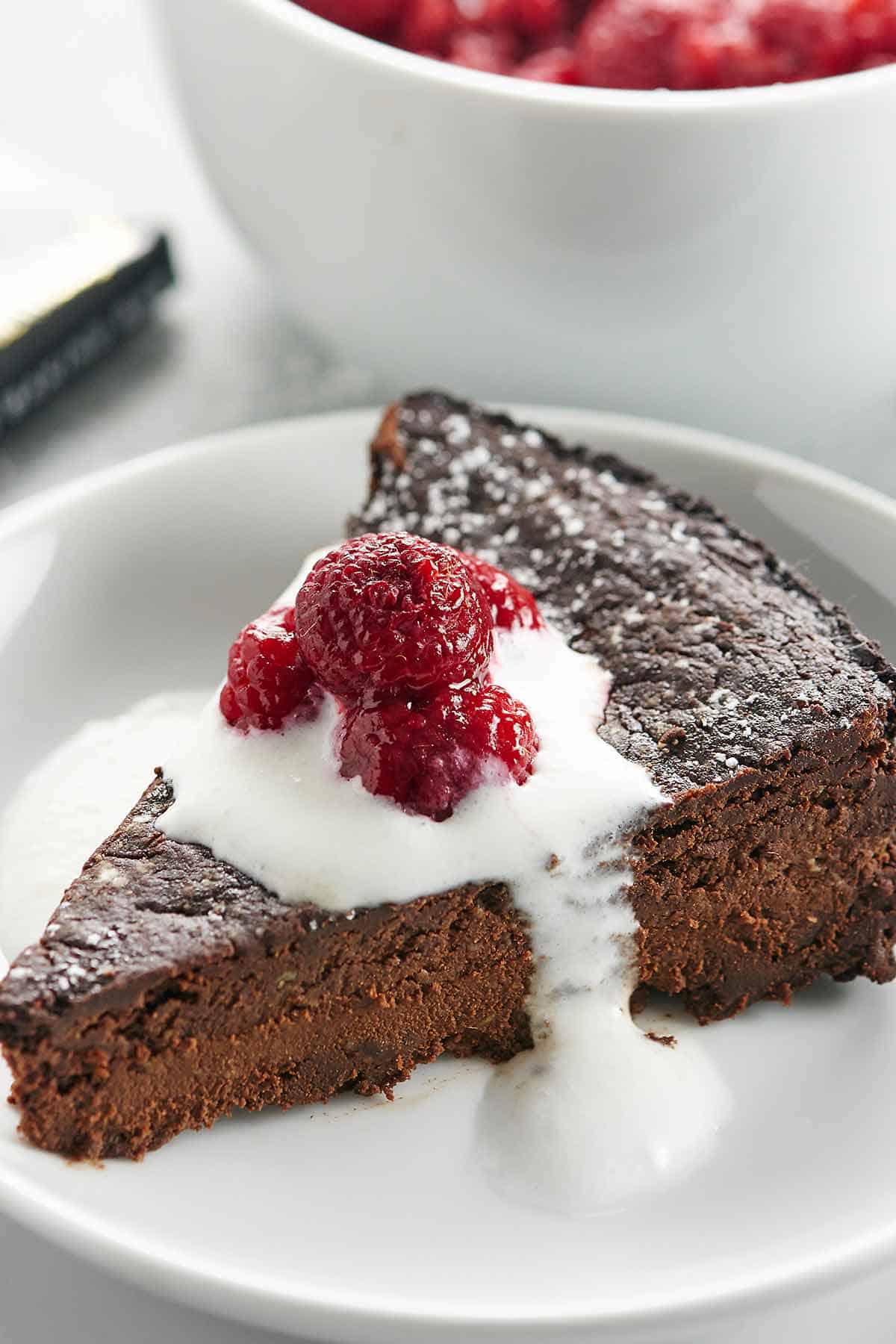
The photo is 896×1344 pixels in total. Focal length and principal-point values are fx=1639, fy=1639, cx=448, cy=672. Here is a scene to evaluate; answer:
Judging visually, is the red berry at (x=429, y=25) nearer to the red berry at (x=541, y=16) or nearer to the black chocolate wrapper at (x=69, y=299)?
the red berry at (x=541, y=16)

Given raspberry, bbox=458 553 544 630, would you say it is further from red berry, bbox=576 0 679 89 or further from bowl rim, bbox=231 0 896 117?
red berry, bbox=576 0 679 89

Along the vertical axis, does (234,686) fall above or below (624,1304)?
above

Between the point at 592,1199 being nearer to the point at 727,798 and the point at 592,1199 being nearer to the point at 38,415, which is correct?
the point at 727,798

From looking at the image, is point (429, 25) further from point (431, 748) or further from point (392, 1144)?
point (392, 1144)

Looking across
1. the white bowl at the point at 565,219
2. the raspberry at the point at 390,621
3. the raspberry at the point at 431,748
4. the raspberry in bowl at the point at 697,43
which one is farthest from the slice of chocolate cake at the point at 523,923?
the raspberry in bowl at the point at 697,43

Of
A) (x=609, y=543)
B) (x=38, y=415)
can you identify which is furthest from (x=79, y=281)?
(x=609, y=543)

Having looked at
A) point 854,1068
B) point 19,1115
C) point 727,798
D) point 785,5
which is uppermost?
point 785,5

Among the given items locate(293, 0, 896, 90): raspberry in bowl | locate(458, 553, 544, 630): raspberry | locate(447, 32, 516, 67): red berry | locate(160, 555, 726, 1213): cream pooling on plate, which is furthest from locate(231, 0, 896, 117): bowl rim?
locate(160, 555, 726, 1213): cream pooling on plate

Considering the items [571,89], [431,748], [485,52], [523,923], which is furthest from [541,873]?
[485,52]
